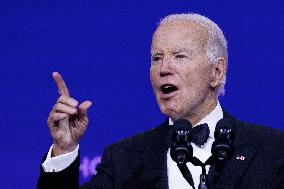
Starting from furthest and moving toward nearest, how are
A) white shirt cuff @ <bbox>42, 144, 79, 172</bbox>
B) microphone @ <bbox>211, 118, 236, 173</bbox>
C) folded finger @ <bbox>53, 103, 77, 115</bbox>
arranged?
white shirt cuff @ <bbox>42, 144, 79, 172</bbox> → folded finger @ <bbox>53, 103, 77, 115</bbox> → microphone @ <bbox>211, 118, 236, 173</bbox>

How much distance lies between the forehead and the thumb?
409 mm

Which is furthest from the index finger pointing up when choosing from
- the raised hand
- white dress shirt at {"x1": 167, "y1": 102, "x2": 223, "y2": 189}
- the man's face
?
white dress shirt at {"x1": 167, "y1": 102, "x2": 223, "y2": 189}

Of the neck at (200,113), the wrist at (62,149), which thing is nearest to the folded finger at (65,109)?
the wrist at (62,149)

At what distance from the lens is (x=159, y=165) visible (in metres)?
1.79

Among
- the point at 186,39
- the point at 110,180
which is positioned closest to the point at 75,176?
the point at 110,180

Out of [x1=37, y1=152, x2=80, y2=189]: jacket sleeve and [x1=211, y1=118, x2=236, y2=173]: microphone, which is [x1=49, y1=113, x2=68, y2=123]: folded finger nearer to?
[x1=37, y1=152, x2=80, y2=189]: jacket sleeve

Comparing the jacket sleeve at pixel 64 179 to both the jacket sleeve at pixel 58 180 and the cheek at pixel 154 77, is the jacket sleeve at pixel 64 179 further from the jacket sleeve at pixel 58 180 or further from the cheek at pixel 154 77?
the cheek at pixel 154 77

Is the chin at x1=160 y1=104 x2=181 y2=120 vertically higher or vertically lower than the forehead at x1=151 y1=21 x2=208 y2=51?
lower

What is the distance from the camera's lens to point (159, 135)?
1.94 m

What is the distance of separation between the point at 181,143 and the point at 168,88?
1.89 ft

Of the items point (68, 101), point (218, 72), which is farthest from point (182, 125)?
point (218, 72)

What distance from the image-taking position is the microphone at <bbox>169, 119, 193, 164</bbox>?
1194 millimetres

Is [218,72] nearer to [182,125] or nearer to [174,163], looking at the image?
[174,163]

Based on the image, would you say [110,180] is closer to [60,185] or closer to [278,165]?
[60,185]
